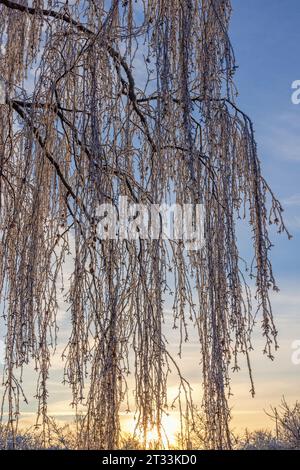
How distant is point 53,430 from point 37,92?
5.13 ft

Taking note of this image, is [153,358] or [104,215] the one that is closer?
[153,358]

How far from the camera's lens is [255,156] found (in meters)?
3.35

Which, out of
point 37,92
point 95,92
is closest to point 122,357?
point 95,92

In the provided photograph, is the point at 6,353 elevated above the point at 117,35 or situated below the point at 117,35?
below

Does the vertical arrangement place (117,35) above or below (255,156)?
above

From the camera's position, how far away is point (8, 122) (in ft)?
11.9

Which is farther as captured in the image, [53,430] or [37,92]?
[37,92]
